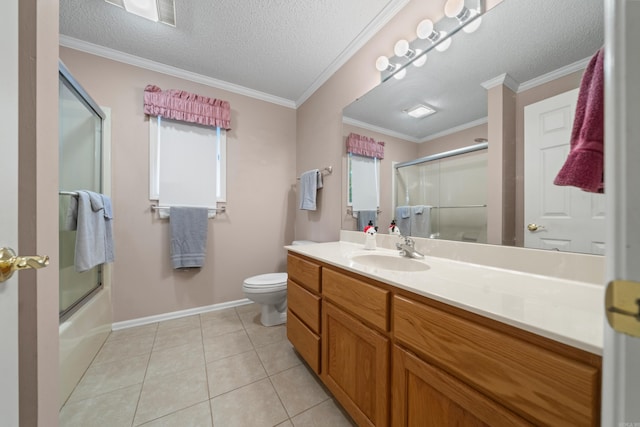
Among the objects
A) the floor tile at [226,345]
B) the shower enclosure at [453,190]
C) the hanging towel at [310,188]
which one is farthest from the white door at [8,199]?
the hanging towel at [310,188]

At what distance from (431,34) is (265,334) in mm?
2332

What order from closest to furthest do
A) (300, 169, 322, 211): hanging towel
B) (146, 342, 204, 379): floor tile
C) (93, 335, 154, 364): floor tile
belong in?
(146, 342, 204, 379): floor tile
(93, 335, 154, 364): floor tile
(300, 169, 322, 211): hanging towel

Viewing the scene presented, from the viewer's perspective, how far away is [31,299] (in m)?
0.58

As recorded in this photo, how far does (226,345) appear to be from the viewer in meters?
1.63

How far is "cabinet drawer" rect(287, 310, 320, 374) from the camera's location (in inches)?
47.1

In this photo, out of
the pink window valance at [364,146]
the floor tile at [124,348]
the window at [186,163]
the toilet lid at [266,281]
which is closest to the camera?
the floor tile at [124,348]

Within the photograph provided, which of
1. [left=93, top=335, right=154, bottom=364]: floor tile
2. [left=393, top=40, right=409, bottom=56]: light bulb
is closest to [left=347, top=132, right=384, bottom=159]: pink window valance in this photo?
[left=393, top=40, right=409, bottom=56]: light bulb

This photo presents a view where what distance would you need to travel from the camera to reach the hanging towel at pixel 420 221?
126 centimetres

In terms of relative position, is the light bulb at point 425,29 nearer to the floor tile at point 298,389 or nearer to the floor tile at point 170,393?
the floor tile at point 298,389

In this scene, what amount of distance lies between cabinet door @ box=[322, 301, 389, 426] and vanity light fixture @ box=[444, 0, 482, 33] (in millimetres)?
1489

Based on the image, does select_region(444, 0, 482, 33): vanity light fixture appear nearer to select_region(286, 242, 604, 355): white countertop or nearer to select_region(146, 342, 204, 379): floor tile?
select_region(286, 242, 604, 355): white countertop

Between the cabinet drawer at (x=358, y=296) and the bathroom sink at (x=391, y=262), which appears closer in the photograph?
the cabinet drawer at (x=358, y=296)

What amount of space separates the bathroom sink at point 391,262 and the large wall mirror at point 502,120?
0.23 meters

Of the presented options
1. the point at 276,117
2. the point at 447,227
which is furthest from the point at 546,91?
the point at 276,117
